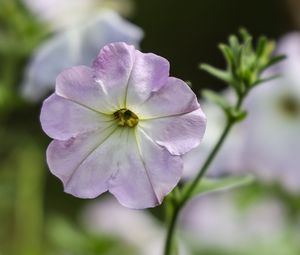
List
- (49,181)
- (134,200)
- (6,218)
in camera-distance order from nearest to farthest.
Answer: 1. (134,200)
2. (6,218)
3. (49,181)

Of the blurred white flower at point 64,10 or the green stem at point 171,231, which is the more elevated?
the green stem at point 171,231

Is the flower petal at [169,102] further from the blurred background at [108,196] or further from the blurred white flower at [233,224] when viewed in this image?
the blurred white flower at [233,224]

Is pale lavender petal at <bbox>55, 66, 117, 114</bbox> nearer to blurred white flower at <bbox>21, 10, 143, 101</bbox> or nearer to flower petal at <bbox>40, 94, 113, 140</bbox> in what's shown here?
flower petal at <bbox>40, 94, 113, 140</bbox>

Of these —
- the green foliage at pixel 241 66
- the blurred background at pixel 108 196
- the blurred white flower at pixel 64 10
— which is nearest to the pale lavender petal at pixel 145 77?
the green foliage at pixel 241 66

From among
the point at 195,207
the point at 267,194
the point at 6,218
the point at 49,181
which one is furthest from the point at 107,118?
the point at 49,181

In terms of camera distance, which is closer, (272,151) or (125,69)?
(125,69)

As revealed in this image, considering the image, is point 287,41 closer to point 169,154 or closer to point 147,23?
point 169,154

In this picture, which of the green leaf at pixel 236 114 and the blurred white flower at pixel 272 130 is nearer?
the green leaf at pixel 236 114
